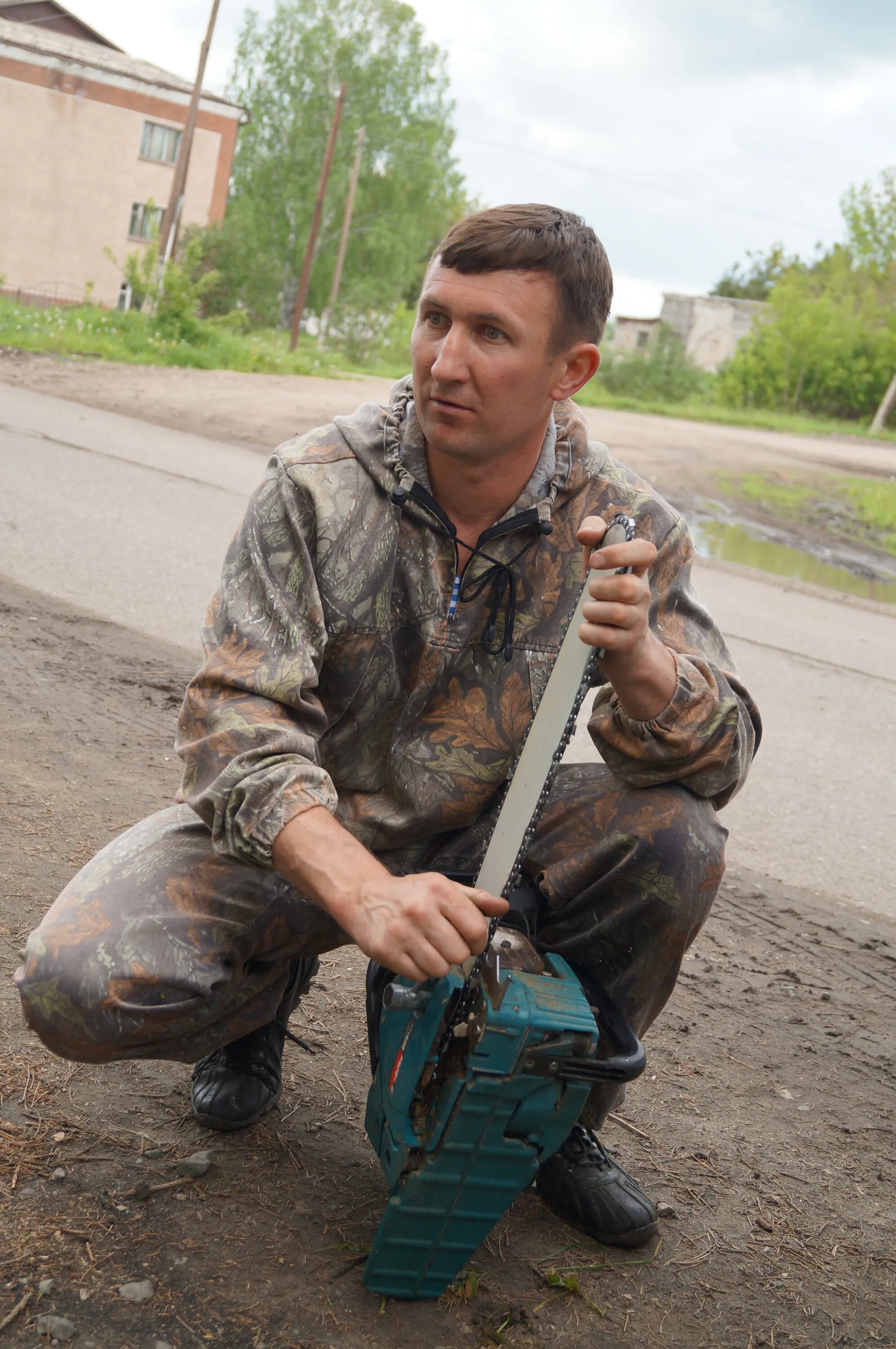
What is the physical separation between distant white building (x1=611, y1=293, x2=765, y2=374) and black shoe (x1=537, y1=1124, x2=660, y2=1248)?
59.2 metres

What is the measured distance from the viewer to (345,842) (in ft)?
5.93

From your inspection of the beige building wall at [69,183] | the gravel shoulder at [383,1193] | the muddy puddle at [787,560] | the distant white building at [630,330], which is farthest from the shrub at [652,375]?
the gravel shoulder at [383,1193]

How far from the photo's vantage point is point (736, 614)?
322 inches

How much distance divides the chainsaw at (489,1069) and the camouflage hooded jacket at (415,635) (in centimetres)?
32

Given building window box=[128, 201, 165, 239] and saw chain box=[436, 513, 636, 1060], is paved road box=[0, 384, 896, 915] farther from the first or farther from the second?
building window box=[128, 201, 165, 239]

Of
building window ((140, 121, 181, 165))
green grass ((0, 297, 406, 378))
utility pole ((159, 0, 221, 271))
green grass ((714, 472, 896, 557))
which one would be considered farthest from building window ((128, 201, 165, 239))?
green grass ((714, 472, 896, 557))

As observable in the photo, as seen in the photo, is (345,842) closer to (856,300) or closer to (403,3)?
(856,300)

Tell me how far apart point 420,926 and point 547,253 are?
123 cm

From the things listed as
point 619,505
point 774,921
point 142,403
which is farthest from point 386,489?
point 142,403

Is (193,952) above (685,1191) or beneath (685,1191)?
above

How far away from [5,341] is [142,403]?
3.44 m

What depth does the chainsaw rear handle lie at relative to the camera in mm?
1782

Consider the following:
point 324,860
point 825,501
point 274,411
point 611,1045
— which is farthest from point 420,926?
point 825,501

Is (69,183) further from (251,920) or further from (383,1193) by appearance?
(383,1193)
